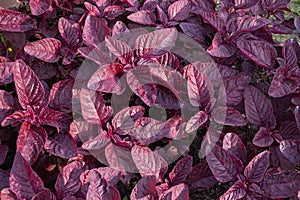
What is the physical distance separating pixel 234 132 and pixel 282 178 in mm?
226

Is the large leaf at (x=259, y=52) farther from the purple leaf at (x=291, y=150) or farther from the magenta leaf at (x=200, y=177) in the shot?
the magenta leaf at (x=200, y=177)

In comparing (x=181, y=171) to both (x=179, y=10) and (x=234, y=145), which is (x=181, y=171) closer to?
(x=234, y=145)

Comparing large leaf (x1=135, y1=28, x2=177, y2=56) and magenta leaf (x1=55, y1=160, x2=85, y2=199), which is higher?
large leaf (x1=135, y1=28, x2=177, y2=56)

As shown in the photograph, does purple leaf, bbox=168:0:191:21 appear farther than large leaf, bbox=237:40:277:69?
Yes

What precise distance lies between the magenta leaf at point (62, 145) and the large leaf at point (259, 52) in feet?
1.97

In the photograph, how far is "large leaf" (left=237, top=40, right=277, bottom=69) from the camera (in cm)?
141

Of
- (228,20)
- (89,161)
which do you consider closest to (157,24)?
(228,20)

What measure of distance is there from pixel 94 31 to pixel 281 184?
734mm

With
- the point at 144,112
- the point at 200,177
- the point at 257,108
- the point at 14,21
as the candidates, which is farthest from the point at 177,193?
the point at 14,21

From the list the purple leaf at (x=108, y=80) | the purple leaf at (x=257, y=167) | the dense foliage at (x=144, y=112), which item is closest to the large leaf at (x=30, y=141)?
the dense foliage at (x=144, y=112)

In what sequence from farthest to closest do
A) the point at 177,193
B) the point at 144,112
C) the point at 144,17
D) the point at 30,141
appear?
the point at 144,17, the point at 144,112, the point at 30,141, the point at 177,193

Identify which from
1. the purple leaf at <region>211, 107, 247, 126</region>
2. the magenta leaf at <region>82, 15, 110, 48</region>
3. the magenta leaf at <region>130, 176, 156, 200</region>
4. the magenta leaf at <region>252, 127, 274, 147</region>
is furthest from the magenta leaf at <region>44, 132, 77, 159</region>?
the magenta leaf at <region>252, 127, 274, 147</region>

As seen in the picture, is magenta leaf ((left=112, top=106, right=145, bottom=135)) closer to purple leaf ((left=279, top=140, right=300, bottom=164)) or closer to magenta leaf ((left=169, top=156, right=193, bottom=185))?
magenta leaf ((left=169, top=156, right=193, bottom=185))

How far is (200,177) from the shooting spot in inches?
53.4
